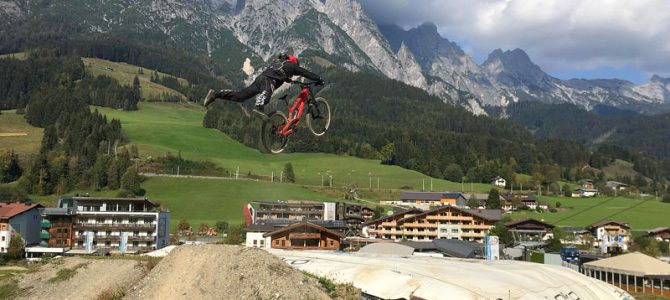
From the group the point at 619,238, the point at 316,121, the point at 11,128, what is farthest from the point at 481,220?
the point at 11,128

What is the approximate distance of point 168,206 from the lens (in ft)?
438

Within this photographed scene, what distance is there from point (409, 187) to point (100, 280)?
150 m

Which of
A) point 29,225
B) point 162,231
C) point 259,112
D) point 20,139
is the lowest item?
point 162,231

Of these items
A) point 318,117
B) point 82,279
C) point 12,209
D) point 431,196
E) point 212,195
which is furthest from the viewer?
point 431,196

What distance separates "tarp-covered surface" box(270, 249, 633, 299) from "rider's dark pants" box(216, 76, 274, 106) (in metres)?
12.3

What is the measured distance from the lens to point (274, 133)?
74.6 ft

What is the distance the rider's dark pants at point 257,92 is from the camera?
68.5 feet

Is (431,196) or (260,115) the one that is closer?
(260,115)

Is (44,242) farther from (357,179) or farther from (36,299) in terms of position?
(357,179)

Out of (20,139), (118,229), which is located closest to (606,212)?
(118,229)

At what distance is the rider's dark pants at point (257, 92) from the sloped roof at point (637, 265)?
4446 centimetres

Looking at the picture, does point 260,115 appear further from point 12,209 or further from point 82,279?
point 12,209

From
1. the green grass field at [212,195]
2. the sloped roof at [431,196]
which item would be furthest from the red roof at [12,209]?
the sloped roof at [431,196]

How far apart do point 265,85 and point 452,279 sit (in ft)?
46.7
